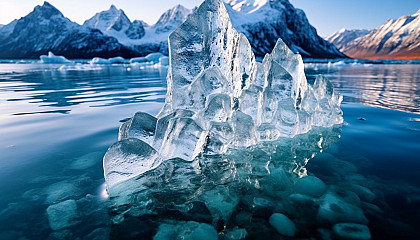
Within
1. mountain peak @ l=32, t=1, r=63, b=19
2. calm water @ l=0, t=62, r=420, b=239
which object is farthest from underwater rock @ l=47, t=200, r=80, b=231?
mountain peak @ l=32, t=1, r=63, b=19

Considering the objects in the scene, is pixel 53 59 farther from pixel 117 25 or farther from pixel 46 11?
pixel 117 25

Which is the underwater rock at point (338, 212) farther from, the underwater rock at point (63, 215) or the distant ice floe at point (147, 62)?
the distant ice floe at point (147, 62)

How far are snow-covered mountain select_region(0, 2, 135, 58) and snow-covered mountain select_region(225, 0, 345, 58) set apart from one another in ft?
255

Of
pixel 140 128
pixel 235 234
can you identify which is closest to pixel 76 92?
pixel 140 128

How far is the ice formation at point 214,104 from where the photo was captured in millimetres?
2359

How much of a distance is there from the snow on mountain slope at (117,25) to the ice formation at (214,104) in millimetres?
175574

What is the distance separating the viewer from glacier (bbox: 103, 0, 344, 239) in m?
1.61

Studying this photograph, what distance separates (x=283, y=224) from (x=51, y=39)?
172 metres

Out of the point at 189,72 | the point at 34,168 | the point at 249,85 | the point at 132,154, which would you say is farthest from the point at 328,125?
the point at 34,168

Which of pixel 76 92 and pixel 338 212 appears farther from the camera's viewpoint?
pixel 76 92

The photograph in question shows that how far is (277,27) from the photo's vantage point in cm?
15175

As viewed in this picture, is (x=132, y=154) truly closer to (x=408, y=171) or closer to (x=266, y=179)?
(x=266, y=179)

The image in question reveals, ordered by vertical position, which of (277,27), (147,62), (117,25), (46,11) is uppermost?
(46,11)

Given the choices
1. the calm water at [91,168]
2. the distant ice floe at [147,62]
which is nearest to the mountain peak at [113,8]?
the distant ice floe at [147,62]
